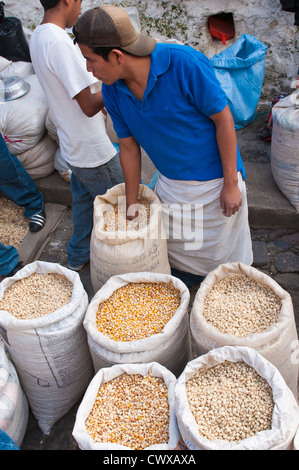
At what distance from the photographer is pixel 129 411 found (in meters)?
1.48

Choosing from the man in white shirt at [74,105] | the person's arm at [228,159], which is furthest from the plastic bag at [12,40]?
the person's arm at [228,159]

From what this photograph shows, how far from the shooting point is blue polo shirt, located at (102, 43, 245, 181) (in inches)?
65.6

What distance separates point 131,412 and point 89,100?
145cm

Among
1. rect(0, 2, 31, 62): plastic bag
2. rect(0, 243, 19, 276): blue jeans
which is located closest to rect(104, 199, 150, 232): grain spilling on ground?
rect(0, 243, 19, 276): blue jeans

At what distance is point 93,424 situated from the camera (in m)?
1.44

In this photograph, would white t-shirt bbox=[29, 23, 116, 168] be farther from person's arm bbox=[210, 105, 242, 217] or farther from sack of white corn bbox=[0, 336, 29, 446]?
sack of white corn bbox=[0, 336, 29, 446]

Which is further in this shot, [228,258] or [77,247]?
[77,247]

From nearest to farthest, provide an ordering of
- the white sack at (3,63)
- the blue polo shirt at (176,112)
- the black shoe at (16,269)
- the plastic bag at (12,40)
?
the blue polo shirt at (176,112)
the black shoe at (16,269)
the white sack at (3,63)
the plastic bag at (12,40)

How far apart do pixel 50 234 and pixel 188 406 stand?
2.28 meters

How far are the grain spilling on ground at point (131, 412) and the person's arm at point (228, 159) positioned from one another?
88 cm

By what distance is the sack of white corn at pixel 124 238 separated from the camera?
197 centimetres

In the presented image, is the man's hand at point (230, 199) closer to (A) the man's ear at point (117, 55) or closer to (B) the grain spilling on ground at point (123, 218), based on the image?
(B) the grain spilling on ground at point (123, 218)
